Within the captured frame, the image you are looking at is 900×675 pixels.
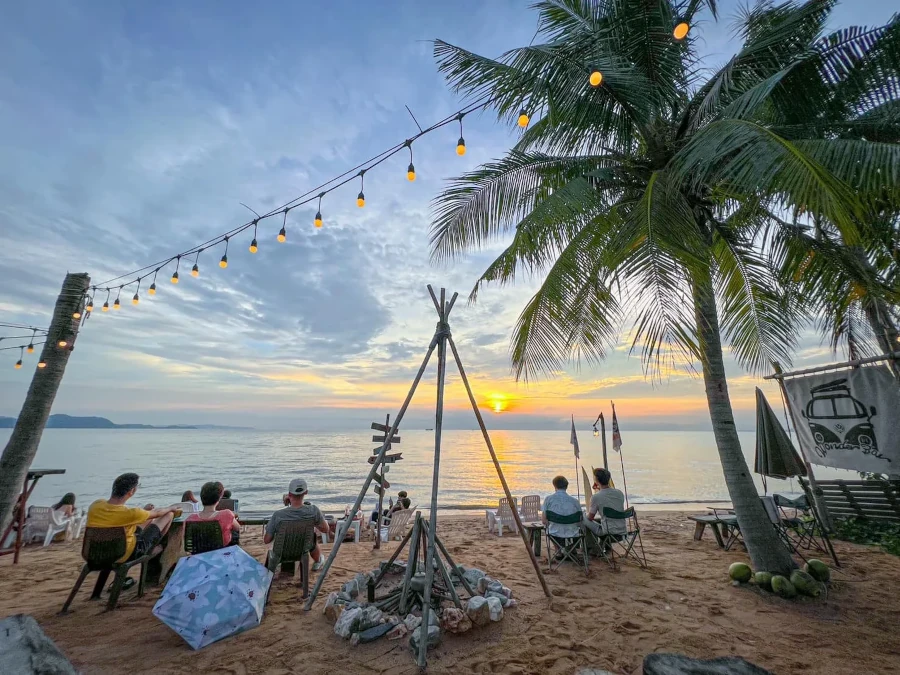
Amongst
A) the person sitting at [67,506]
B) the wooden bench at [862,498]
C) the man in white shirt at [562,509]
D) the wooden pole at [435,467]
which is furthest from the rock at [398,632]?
the person sitting at [67,506]

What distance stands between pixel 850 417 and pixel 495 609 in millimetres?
6319

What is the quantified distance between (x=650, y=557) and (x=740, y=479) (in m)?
2.40

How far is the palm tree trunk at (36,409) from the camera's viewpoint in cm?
534

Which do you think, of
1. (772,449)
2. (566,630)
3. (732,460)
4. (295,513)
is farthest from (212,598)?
(772,449)

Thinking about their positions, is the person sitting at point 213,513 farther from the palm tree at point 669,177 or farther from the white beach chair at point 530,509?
the white beach chair at point 530,509

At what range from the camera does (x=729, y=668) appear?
2.61m

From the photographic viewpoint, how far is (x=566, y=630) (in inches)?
152

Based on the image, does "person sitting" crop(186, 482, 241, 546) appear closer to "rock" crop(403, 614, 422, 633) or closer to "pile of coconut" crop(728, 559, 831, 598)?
"rock" crop(403, 614, 422, 633)

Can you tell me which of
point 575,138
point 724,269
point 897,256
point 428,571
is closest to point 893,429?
point 897,256

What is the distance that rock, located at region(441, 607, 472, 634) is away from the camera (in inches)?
146

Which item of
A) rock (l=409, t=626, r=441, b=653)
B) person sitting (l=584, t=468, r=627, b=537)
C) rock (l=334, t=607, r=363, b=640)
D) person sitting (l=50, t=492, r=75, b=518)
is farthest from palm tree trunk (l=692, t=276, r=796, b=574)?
person sitting (l=50, t=492, r=75, b=518)

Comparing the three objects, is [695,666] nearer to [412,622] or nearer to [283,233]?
[412,622]

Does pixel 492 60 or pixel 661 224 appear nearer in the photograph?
pixel 661 224

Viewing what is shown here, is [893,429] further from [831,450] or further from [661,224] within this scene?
[661,224]
